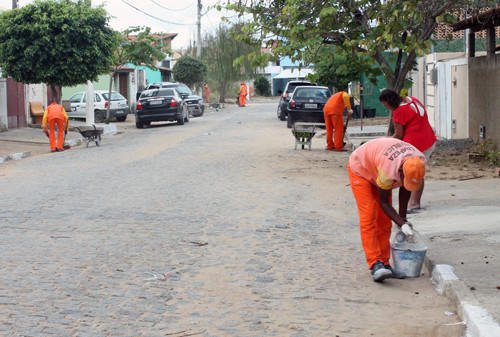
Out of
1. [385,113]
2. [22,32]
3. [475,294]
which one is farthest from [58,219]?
[385,113]

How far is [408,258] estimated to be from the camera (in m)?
6.25

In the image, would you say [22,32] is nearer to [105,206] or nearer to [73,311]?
[105,206]

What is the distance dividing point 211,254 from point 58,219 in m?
2.70

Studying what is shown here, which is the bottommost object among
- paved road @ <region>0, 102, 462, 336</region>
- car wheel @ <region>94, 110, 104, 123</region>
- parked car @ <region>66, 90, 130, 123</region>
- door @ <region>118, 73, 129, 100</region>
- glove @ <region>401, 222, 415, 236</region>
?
paved road @ <region>0, 102, 462, 336</region>

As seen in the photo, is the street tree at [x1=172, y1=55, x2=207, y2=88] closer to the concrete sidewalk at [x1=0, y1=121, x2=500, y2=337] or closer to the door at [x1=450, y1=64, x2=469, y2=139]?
the door at [x1=450, y1=64, x2=469, y2=139]

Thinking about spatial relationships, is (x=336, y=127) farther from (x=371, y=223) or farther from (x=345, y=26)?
(x=371, y=223)

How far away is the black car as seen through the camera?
2972 cm

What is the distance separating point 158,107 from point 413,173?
81.5ft

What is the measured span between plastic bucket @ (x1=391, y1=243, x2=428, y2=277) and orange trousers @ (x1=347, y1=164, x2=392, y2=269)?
0.11m

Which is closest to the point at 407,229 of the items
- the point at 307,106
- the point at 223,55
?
the point at 307,106

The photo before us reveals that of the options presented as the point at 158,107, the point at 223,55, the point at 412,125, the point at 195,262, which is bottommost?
the point at 195,262

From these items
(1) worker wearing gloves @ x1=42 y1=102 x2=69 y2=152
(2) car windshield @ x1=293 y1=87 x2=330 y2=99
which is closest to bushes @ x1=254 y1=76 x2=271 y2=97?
(2) car windshield @ x1=293 y1=87 x2=330 y2=99

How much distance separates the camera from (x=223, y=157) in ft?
54.6

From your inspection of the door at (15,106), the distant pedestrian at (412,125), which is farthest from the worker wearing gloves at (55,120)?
the distant pedestrian at (412,125)
